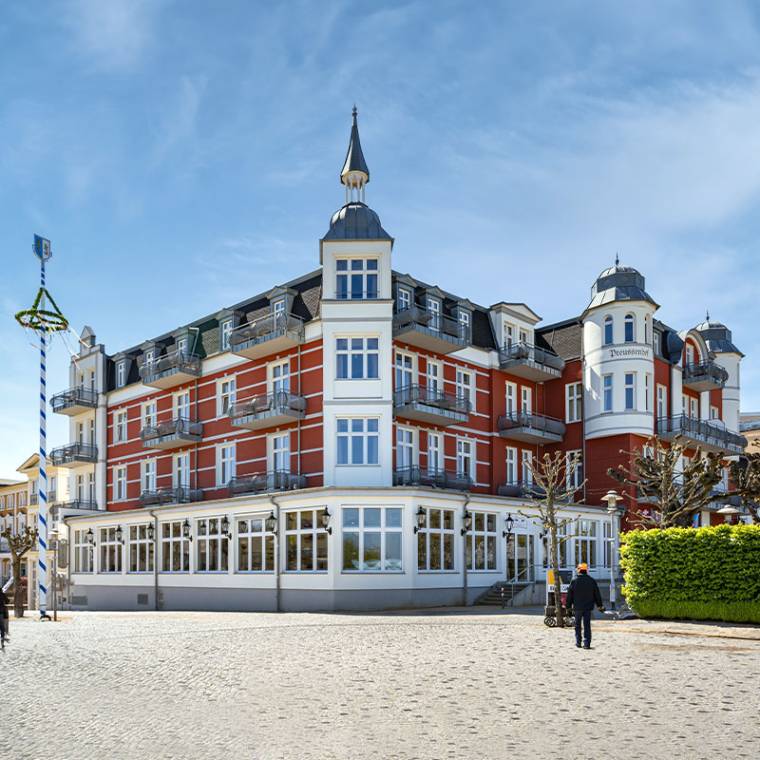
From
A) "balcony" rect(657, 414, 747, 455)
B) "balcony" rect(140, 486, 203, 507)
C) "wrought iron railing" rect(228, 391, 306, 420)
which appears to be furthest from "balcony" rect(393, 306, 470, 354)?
"balcony" rect(140, 486, 203, 507)

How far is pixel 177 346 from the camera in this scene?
42.0 metres

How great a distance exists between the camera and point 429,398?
111 ft

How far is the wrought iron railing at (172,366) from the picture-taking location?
3953 centimetres

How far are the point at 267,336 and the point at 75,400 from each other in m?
16.5

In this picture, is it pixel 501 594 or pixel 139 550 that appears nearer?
pixel 501 594

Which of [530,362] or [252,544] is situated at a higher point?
[530,362]

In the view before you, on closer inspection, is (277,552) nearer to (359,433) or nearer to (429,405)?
(359,433)

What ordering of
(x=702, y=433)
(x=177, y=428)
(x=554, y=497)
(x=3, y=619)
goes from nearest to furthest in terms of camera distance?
(x=3, y=619) < (x=554, y=497) < (x=177, y=428) < (x=702, y=433)

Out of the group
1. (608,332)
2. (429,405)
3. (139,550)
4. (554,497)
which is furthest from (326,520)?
(608,332)

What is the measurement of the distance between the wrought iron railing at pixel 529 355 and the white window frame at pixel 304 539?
493 inches

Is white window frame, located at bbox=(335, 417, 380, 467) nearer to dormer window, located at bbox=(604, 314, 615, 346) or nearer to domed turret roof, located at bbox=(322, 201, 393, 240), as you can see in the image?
domed turret roof, located at bbox=(322, 201, 393, 240)

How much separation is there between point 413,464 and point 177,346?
14122mm

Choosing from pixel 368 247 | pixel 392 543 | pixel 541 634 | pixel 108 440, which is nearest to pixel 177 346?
pixel 108 440

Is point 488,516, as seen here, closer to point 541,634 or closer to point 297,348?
point 297,348
